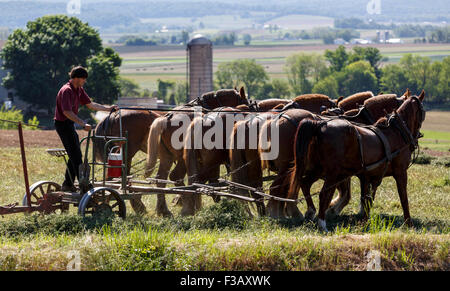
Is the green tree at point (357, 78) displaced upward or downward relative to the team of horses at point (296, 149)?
downward

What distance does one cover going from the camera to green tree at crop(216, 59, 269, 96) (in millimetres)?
107062

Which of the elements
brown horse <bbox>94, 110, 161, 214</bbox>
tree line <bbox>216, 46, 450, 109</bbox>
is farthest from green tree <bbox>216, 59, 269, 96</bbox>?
brown horse <bbox>94, 110, 161, 214</bbox>

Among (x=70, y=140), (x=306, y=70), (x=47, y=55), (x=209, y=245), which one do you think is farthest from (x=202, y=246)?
(x=306, y=70)

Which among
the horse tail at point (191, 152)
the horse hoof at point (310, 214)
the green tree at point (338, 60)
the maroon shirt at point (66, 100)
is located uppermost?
the maroon shirt at point (66, 100)

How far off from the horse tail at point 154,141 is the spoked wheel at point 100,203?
92.0 inches

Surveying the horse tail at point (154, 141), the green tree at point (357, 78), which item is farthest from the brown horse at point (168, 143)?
the green tree at point (357, 78)

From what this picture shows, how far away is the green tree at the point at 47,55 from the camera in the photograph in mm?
57000

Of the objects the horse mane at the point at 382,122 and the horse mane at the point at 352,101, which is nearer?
the horse mane at the point at 382,122

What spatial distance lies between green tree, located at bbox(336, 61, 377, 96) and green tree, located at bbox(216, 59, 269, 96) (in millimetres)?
13863

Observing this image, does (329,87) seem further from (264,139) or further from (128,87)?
(264,139)

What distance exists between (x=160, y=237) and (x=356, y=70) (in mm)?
92489

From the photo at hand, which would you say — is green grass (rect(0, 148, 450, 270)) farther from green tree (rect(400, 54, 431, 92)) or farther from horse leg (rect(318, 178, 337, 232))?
green tree (rect(400, 54, 431, 92))

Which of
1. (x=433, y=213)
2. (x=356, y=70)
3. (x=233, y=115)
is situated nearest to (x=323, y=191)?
(x=233, y=115)

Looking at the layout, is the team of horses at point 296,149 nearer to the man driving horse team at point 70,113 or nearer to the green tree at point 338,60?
the man driving horse team at point 70,113
